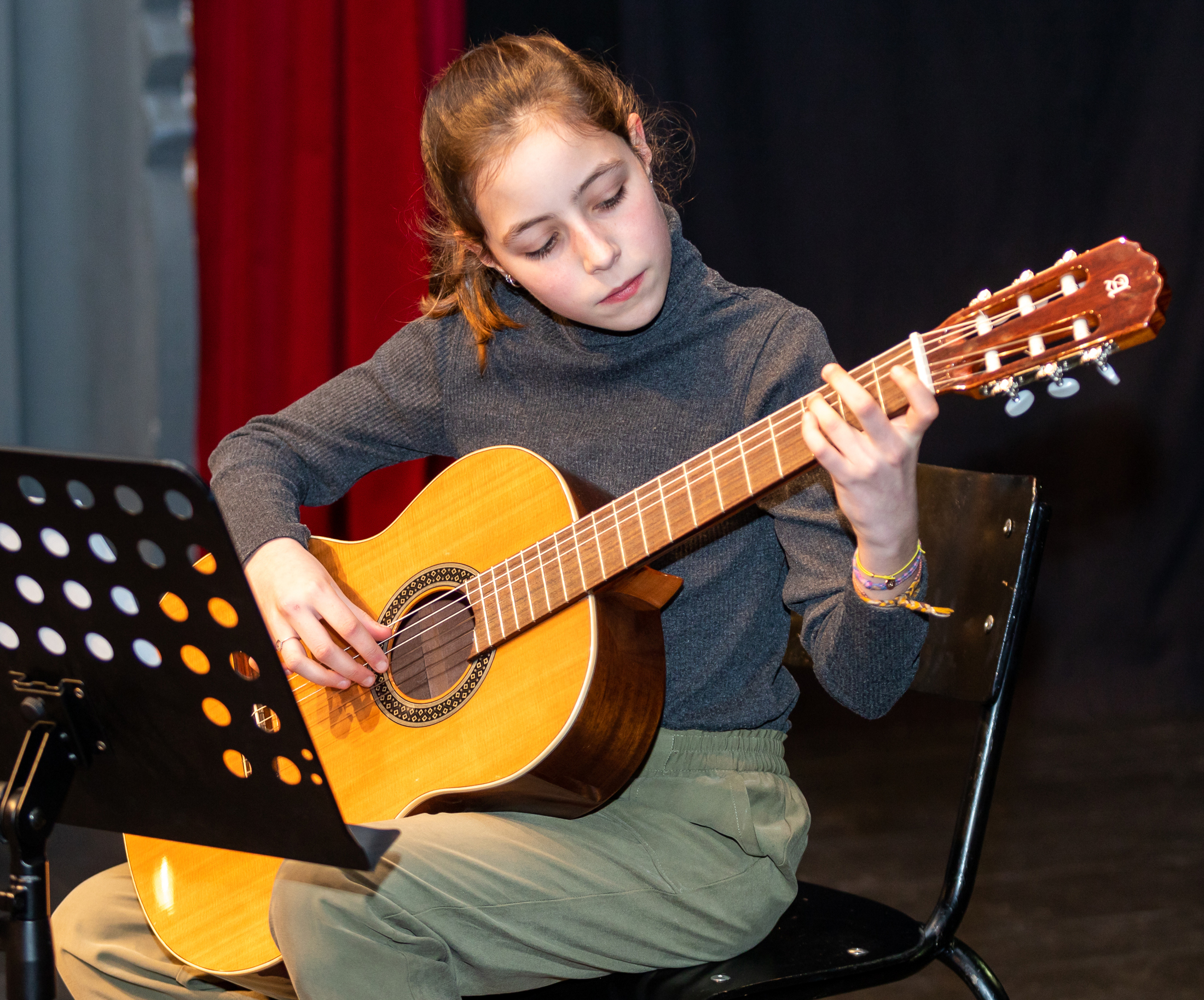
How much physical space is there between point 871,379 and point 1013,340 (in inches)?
5.1

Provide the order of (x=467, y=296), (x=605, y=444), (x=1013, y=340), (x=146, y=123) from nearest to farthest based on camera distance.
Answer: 1. (x=1013, y=340)
2. (x=605, y=444)
3. (x=467, y=296)
4. (x=146, y=123)

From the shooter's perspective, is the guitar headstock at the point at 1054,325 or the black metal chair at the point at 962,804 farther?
the black metal chair at the point at 962,804

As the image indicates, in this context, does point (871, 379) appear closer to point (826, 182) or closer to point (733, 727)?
point (733, 727)

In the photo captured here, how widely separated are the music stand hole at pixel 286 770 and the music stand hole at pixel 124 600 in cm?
17

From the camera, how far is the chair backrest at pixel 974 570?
1.36 m

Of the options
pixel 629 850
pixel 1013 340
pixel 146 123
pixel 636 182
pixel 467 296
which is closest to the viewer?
pixel 1013 340

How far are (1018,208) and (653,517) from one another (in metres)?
2.64

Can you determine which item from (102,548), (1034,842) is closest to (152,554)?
(102,548)

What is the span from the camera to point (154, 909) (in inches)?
54.4

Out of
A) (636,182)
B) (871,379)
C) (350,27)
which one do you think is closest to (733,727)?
(871,379)

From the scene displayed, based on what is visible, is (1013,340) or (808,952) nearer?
(1013,340)

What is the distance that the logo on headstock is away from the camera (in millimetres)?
974

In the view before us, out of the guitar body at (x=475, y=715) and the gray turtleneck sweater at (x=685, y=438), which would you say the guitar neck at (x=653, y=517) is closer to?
the guitar body at (x=475, y=715)

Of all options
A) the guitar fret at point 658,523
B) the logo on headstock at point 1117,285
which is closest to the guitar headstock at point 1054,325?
the logo on headstock at point 1117,285
